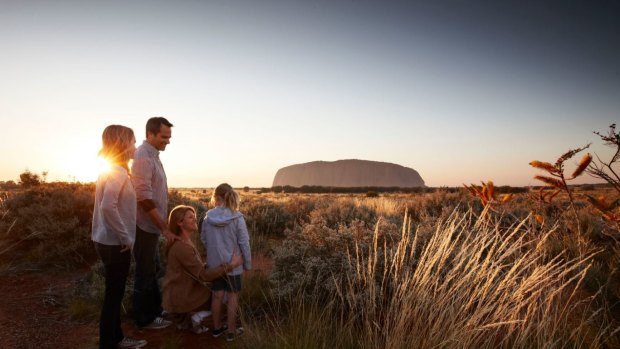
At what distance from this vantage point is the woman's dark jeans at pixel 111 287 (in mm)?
3089

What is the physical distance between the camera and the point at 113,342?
320cm

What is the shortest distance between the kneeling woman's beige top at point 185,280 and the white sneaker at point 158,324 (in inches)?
9.5

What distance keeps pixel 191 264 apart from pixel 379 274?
212 centimetres

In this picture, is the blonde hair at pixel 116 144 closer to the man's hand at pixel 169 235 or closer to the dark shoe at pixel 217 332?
the man's hand at pixel 169 235

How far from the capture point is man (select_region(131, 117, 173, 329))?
3547 mm

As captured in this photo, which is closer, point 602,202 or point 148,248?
point 602,202


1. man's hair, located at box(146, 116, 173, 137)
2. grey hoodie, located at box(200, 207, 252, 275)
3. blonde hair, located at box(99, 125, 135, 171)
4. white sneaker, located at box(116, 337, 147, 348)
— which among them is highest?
man's hair, located at box(146, 116, 173, 137)

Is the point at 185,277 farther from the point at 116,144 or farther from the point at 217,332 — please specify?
the point at 116,144

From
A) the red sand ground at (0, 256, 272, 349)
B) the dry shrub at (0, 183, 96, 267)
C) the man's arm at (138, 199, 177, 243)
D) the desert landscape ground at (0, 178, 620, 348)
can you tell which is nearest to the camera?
the desert landscape ground at (0, 178, 620, 348)

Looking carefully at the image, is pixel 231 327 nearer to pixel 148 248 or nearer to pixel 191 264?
pixel 191 264

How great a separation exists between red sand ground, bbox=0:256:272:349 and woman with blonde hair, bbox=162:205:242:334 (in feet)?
0.61

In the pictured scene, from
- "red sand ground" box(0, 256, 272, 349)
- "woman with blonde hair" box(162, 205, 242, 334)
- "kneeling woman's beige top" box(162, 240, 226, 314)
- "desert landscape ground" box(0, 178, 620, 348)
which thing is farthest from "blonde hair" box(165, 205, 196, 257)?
"desert landscape ground" box(0, 178, 620, 348)

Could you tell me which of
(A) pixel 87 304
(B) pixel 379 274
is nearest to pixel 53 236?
(A) pixel 87 304

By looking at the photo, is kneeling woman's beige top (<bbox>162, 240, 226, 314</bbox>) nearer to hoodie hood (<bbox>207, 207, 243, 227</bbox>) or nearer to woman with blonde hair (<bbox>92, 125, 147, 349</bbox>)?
hoodie hood (<bbox>207, 207, 243, 227</bbox>)
